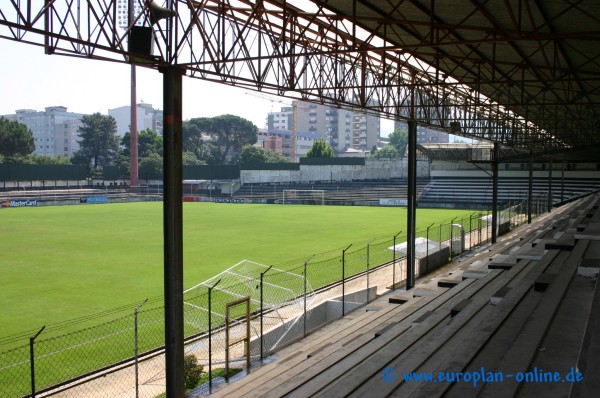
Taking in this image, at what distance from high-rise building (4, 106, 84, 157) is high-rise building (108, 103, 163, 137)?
746 inches

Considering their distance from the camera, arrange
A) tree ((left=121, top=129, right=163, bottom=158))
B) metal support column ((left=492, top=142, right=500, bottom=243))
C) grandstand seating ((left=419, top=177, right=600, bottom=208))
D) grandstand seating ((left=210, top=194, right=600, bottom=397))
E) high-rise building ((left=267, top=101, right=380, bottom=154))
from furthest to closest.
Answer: high-rise building ((left=267, top=101, right=380, bottom=154)) → tree ((left=121, top=129, right=163, bottom=158)) → grandstand seating ((left=419, top=177, right=600, bottom=208)) → metal support column ((left=492, top=142, right=500, bottom=243)) → grandstand seating ((left=210, top=194, right=600, bottom=397))

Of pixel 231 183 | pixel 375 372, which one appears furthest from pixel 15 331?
pixel 231 183

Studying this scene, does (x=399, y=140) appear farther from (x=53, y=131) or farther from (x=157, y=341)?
(x=157, y=341)

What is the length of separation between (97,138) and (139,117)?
74.4m

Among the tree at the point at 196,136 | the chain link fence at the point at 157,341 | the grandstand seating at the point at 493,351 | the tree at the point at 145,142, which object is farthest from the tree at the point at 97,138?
the grandstand seating at the point at 493,351

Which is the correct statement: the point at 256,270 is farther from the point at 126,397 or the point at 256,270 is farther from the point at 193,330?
the point at 126,397

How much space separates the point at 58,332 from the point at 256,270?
349 inches

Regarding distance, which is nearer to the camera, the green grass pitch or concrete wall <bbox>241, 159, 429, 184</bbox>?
the green grass pitch

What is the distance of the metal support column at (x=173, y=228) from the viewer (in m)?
10.0

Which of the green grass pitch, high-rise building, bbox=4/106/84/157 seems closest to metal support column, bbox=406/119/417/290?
the green grass pitch

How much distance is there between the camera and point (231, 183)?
95062 mm

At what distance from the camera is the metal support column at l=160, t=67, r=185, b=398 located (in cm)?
1004

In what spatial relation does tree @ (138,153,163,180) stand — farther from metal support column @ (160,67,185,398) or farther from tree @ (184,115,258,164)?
metal support column @ (160,67,185,398)

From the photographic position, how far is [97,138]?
389ft
